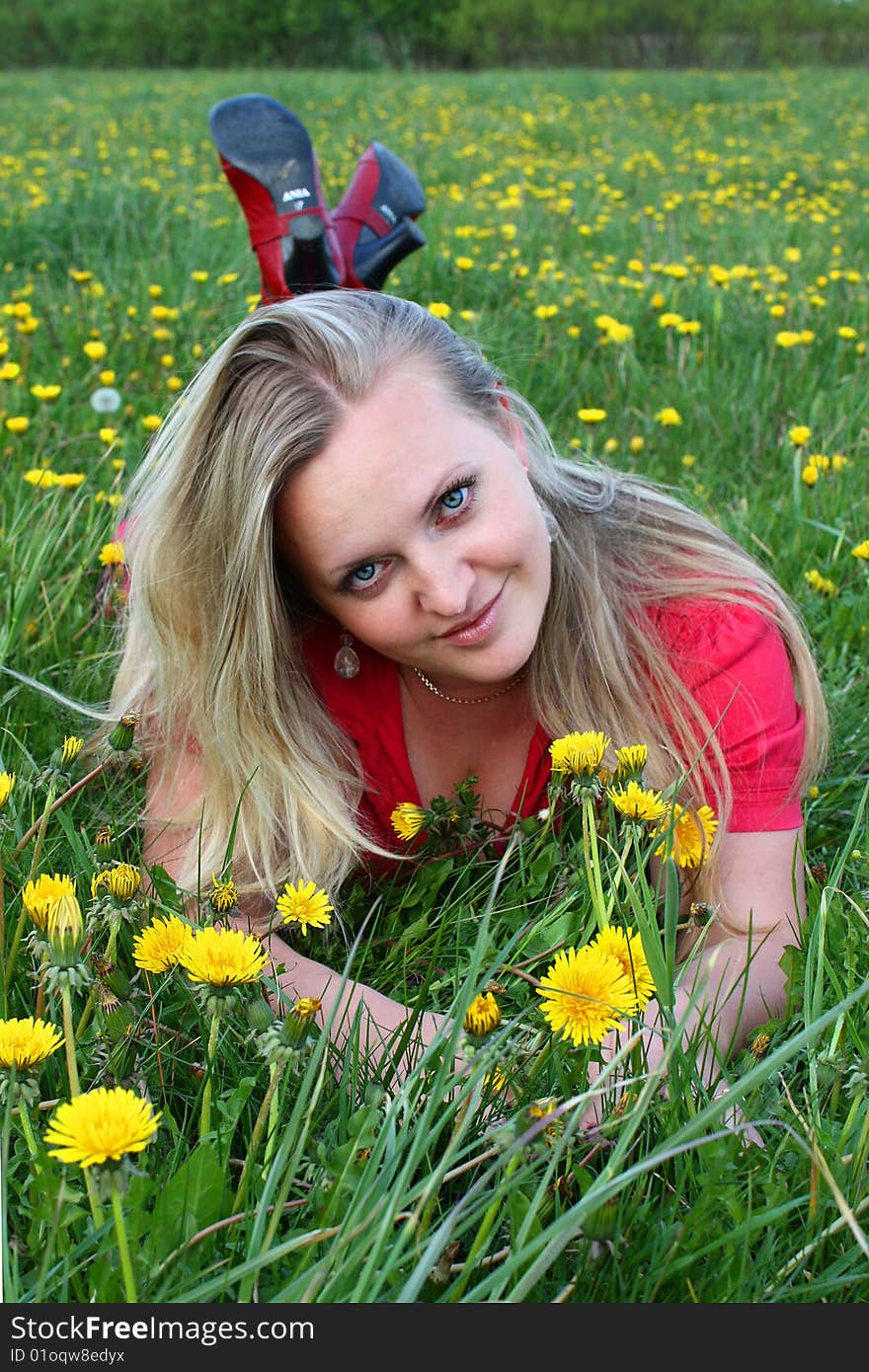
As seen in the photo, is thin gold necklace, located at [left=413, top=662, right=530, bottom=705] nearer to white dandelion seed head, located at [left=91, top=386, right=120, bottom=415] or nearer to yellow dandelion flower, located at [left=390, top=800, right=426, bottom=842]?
yellow dandelion flower, located at [left=390, top=800, right=426, bottom=842]

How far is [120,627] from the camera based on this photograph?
2211 millimetres

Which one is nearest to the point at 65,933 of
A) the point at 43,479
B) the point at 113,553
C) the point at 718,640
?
the point at 718,640

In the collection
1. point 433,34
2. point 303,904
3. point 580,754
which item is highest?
point 433,34

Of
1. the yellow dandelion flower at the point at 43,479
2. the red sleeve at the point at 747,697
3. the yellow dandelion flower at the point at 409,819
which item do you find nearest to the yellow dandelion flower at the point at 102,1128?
the yellow dandelion flower at the point at 409,819

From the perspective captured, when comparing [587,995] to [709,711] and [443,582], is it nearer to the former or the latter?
[443,582]

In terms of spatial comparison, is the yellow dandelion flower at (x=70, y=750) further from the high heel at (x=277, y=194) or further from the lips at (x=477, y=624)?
the high heel at (x=277, y=194)

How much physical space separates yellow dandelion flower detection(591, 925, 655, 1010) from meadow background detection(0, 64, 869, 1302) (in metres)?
0.05

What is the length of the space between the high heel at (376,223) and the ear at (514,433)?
4.45 feet

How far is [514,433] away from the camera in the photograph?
1827 millimetres

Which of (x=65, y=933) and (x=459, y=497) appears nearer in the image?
(x=65, y=933)

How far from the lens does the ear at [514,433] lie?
5.92 ft

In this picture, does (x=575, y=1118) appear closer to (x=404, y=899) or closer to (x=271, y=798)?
(x=404, y=899)

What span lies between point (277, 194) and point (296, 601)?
1528mm

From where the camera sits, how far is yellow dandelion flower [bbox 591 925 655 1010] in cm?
105
